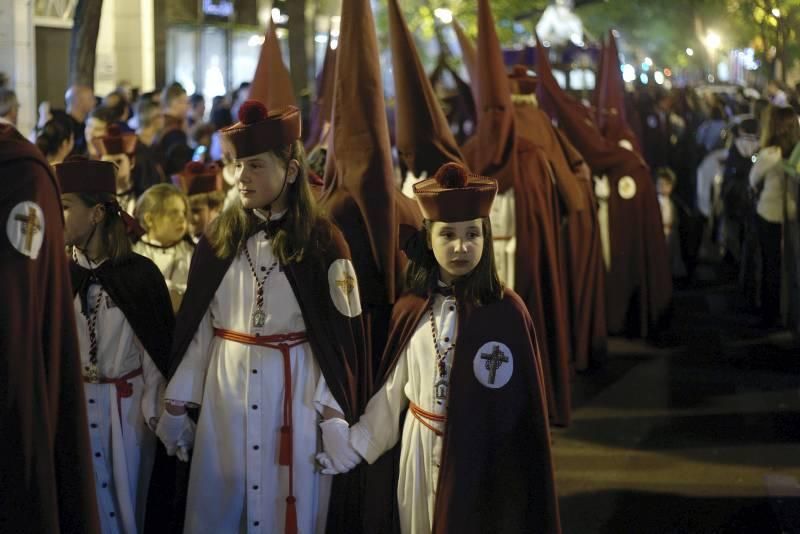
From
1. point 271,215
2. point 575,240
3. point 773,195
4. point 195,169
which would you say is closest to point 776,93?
point 773,195

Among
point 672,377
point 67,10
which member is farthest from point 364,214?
point 67,10

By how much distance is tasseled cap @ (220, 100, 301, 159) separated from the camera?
196 inches

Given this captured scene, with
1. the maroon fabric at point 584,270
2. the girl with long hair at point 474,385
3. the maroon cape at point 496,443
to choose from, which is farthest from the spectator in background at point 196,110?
the maroon cape at point 496,443

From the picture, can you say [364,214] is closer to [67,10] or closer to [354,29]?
[354,29]

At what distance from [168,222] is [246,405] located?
2144 mm

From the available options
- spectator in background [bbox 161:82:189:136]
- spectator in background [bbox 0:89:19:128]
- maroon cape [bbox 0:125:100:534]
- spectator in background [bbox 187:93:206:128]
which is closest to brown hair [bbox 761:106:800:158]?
spectator in background [bbox 161:82:189:136]

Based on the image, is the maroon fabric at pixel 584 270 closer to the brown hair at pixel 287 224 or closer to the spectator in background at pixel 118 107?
the spectator in background at pixel 118 107

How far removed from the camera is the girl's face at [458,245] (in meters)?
4.88

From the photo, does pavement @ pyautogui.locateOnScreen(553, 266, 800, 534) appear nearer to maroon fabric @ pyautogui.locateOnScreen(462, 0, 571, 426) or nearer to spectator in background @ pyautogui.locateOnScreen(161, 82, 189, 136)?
maroon fabric @ pyautogui.locateOnScreen(462, 0, 571, 426)

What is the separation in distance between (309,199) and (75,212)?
3.17 feet

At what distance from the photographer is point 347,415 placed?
513 cm

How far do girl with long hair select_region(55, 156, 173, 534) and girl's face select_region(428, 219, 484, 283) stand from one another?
49.7 inches

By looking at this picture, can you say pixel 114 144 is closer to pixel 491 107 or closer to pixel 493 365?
pixel 491 107

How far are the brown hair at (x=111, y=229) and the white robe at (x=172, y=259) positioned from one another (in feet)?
4.89
